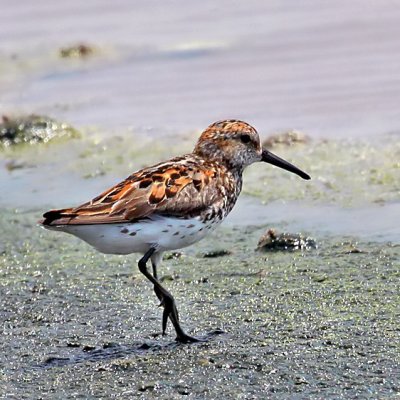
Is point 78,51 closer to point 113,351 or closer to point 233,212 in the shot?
point 233,212

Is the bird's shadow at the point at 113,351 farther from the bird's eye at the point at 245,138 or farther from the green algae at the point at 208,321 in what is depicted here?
the bird's eye at the point at 245,138

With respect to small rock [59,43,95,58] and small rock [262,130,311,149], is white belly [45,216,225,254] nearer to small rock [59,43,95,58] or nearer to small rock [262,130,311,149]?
small rock [262,130,311,149]

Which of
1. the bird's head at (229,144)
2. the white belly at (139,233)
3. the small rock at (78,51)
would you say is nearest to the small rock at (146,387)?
the white belly at (139,233)

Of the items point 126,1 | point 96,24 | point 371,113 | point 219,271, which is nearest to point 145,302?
point 219,271

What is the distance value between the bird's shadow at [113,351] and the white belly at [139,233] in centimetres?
46

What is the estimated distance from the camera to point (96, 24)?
13188mm

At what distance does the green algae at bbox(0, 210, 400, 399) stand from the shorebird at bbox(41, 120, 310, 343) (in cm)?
34

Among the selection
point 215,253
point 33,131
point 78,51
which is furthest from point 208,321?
point 78,51

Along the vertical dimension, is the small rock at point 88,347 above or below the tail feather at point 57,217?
below

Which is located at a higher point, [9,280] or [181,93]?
[181,93]

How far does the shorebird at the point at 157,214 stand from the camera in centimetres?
539

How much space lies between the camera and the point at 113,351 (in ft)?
17.7

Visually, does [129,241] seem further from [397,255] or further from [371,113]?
[371,113]

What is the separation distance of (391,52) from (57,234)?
4.95 metres
